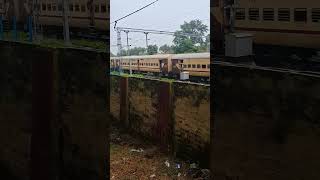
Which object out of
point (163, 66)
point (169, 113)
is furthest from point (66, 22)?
point (163, 66)

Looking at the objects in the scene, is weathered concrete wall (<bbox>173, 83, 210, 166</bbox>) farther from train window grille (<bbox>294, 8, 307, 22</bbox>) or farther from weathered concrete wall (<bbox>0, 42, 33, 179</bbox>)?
train window grille (<bbox>294, 8, 307, 22</bbox>)

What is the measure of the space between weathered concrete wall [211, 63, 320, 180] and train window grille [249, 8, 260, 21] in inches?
8.5

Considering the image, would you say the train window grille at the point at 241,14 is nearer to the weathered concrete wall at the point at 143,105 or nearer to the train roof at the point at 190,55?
the weathered concrete wall at the point at 143,105

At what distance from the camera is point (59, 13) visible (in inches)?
98.3

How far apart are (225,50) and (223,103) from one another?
0.25 m

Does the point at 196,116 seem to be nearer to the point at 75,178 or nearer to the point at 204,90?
the point at 204,90

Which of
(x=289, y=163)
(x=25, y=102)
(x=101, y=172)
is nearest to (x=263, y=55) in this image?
(x=289, y=163)

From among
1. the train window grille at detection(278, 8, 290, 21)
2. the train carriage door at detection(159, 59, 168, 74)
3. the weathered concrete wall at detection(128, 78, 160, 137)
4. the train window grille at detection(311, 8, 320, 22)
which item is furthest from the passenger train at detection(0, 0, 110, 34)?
the train carriage door at detection(159, 59, 168, 74)

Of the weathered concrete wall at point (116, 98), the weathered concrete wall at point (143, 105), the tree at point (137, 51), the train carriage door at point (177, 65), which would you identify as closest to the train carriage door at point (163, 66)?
the train carriage door at point (177, 65)

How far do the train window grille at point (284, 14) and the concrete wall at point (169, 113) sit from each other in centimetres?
354

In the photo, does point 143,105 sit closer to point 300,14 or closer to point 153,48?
point 300,14

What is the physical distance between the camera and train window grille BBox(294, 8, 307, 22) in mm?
1511

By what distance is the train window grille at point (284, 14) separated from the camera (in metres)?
1.56

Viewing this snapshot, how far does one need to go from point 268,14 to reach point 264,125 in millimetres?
480
